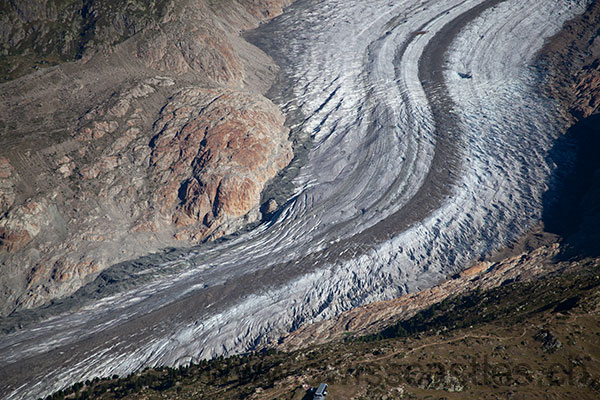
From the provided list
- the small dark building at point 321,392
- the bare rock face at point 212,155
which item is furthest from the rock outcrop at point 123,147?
the small dark building at point 321,392

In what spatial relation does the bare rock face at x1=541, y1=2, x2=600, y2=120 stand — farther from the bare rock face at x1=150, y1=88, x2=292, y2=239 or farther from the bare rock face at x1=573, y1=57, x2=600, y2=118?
the bare rock face at x1=150, y1=88, x2=292, y2=239

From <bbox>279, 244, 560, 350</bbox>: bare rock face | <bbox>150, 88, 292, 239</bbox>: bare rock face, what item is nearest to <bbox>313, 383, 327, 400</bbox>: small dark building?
<bbox>279, 244, 560, 350</bbox>: bare rock face

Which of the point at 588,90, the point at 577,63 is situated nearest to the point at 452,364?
the point at 588,90

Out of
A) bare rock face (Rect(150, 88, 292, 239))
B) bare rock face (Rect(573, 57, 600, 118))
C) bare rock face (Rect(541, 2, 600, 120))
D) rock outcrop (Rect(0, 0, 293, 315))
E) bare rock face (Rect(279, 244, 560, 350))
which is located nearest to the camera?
bare rock face (Rect(279, 244, 560, 350))

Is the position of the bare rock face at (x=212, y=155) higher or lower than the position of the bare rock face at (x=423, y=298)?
higher

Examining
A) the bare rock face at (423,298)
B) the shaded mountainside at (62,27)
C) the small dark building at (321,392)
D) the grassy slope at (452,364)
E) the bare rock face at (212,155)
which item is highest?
the shaded mountainside at (62,27)

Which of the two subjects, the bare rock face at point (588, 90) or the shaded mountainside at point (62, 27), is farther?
the shaded mountainside at point (62, 27)

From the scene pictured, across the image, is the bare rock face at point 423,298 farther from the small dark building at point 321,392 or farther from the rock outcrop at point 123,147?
the rock outcrop at point 123,147

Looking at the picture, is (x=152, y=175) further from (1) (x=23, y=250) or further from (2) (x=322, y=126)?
(2) (x=322, y=126)

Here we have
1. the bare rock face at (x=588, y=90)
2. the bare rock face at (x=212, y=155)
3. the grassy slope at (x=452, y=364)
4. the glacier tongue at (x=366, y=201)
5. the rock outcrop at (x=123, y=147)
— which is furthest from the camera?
the bare rock face at (x=588, y=90)

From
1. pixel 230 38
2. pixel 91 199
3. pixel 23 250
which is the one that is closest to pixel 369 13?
pixel 230 38
